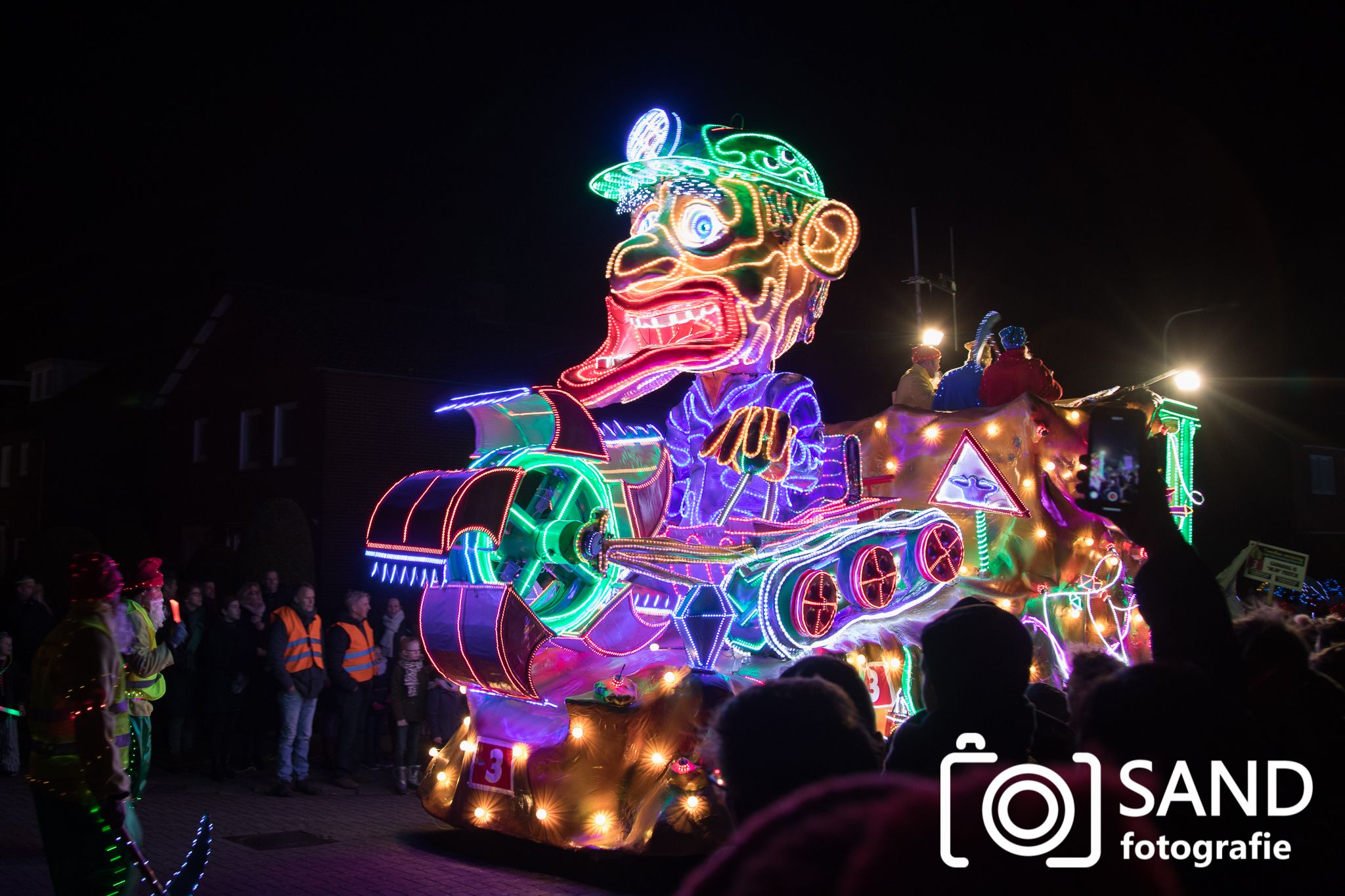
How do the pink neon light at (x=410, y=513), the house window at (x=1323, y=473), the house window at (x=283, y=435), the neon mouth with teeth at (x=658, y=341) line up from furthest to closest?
the house window at (x=1323, y=473) < the house window at (x=283, y=435) < the neon mouth with teeth at (x=658, y=341) < the pink neon light at (x=410, y=513)

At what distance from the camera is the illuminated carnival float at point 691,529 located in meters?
7.44

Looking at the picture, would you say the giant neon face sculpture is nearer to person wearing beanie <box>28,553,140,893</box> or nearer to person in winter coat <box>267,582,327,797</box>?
person wearing beanie <box>28,553,140,893</box>

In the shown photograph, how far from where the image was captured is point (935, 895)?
128 centimetres

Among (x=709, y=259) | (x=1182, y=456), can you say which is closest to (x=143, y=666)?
(x=709, y=259)

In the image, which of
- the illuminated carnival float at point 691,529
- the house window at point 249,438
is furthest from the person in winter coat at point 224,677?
the house window at point 249,438

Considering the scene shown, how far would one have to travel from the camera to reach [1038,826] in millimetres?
1547

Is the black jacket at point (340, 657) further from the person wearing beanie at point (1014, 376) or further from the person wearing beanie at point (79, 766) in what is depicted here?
the person wearing beanie at point (1014, 376)

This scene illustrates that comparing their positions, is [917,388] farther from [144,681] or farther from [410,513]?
[144,681]

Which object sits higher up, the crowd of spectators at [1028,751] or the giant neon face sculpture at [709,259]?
the giant neon face sculpture at [709,259]

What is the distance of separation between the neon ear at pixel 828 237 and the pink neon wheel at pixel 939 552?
2.15 m

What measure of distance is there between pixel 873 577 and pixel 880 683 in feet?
4.60

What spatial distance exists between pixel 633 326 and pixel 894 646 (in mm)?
3245

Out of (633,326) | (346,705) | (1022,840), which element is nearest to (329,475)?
(346,705)

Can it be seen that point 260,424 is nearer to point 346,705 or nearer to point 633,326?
point 346,705
